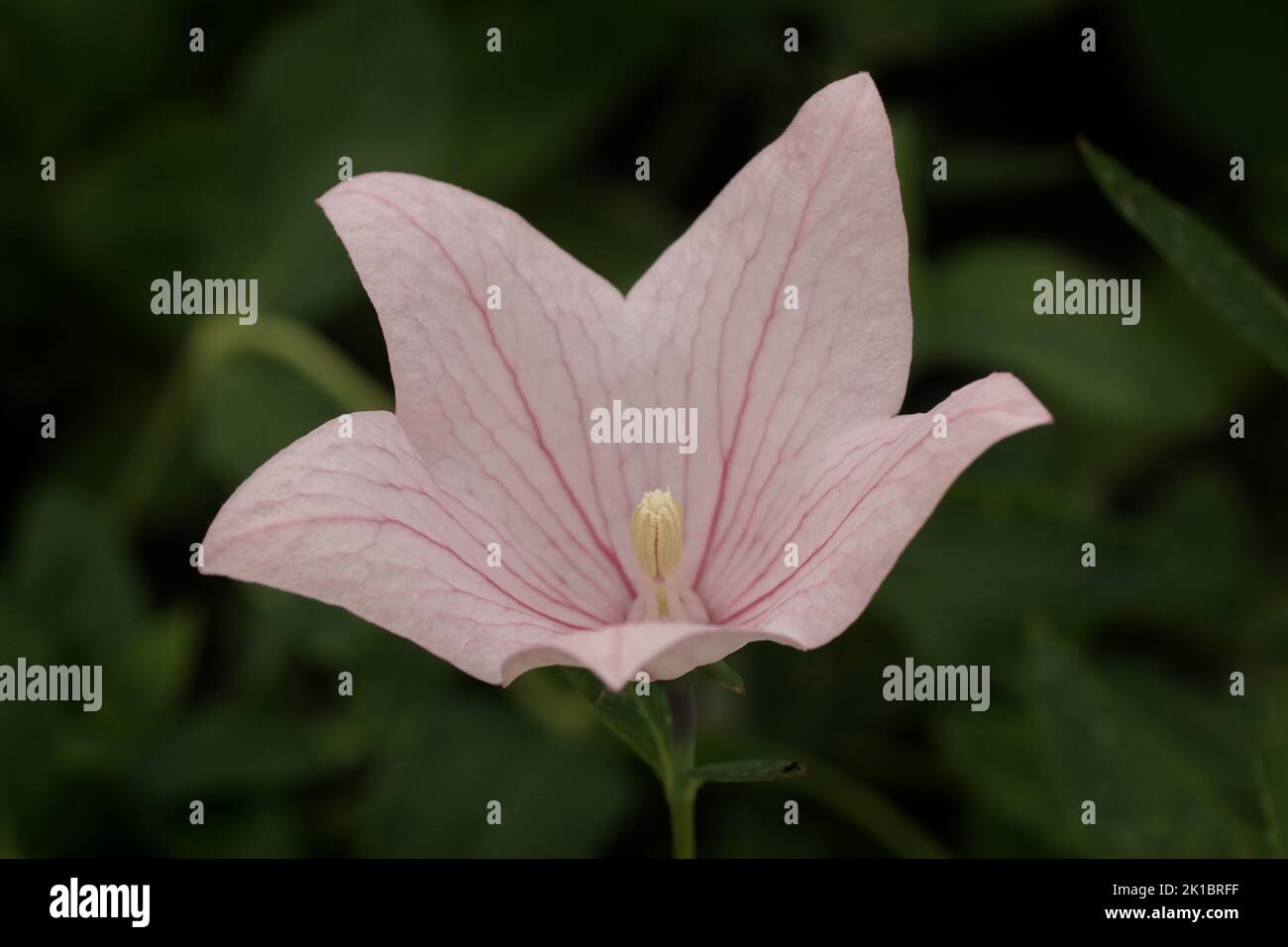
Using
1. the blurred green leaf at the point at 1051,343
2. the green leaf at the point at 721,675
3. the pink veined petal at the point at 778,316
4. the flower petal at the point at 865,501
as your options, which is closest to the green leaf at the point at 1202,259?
the pink veined petal at the point at 778,316

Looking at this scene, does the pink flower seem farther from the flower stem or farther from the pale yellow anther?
the flower stem

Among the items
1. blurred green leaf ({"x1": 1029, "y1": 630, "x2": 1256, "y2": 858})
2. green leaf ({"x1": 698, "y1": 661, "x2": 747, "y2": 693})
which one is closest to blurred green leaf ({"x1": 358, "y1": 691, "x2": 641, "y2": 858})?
blurred green leaf ({"x1": 1029, "y1": 630, "x2": 1256, "y2": 858})

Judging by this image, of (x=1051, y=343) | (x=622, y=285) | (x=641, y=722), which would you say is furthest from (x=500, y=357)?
(x=1051, y=343)

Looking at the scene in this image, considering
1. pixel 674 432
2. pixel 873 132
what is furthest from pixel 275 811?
pixel 873 132

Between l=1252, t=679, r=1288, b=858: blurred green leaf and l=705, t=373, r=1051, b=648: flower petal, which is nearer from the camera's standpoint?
l=705, t=373, r=1051, b=648: flower petal

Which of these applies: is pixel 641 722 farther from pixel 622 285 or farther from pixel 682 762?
pixel 622 285

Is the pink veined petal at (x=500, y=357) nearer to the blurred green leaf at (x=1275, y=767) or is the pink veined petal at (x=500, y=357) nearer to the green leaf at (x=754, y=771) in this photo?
the green leaf at (x=754, y=771)
